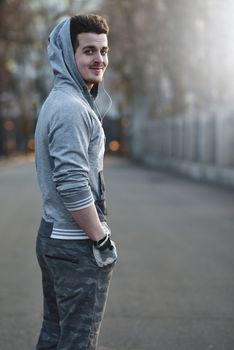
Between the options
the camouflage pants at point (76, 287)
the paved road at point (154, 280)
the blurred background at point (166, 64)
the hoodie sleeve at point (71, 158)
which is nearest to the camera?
the hoodie sleeve at point (71, 158)

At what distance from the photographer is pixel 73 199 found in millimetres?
2682

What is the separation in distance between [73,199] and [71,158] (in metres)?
0.17

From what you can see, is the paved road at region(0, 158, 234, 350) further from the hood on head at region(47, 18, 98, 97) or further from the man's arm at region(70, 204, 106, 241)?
the hood on head at region(47, 18, 98, 97)

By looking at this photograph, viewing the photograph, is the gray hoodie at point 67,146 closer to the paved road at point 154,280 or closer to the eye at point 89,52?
the eye at point 89,52

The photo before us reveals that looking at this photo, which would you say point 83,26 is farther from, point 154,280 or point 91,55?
point 154,280

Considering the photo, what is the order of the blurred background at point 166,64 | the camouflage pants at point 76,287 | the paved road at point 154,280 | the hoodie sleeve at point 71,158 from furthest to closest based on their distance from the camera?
the blurred background at point 166,64 → the paved road at point 154,280 → the camouflage pants at point 76,287 → the hoodie sleeve at point 71,158

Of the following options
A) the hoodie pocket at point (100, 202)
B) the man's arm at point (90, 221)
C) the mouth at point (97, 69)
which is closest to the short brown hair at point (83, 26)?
the mouth at point (97, 69)

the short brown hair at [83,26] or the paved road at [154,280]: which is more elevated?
the short brown hair at [83,26]

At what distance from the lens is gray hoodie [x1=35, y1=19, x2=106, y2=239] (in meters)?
2.67

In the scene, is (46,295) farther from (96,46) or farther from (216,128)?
(216,128)

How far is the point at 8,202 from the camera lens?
14.3 metres

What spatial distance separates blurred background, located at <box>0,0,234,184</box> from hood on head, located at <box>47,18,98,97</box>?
15758 mm

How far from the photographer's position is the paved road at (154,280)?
4.66 m

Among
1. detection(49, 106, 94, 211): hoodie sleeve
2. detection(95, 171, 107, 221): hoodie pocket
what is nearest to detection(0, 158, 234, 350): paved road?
detection(95, 171, 107, 221): hoodie pocket
